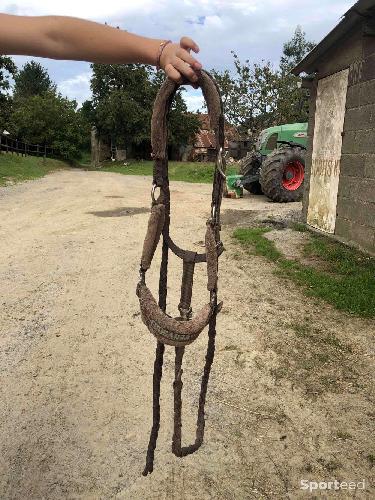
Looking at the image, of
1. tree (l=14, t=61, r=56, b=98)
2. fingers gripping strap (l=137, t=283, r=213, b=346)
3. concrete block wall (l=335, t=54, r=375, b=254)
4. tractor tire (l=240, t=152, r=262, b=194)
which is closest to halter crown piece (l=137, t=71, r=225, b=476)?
fingers gripping strap (l=137, t=283, r=213, b=346)

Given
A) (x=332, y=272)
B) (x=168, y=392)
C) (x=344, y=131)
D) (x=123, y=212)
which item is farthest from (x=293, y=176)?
(x=168, y=392)

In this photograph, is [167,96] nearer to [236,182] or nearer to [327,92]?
[327,92]

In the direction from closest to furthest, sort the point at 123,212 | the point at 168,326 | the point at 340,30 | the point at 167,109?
the point at 168,326 < the point at 167,109 < the point at 340,30 < the point at 123,212

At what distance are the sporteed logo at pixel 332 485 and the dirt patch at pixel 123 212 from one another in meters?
8.25

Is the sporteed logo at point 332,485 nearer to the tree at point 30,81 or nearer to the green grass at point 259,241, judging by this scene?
the green grass at point 259,241

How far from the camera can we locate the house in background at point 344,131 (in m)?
7.05

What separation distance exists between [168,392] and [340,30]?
680 cm

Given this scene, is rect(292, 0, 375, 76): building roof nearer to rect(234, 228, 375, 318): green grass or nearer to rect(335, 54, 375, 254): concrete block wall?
rect(335, 54, 375, 254): concrete block wall

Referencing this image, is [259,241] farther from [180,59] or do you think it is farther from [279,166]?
[180,59]

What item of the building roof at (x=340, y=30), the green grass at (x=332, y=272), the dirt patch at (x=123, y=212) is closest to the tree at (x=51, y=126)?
the dirt patch at (x=123, y=212)

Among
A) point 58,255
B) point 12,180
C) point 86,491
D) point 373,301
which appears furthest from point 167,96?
point 12,180

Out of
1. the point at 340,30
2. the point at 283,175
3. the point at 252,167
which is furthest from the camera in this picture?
the point at 252,167

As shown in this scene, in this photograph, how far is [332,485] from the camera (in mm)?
2432

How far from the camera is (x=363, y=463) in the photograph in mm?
2580
